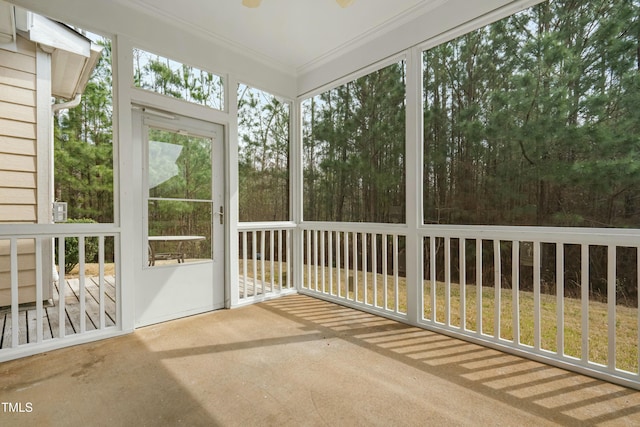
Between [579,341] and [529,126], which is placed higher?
[529,126]

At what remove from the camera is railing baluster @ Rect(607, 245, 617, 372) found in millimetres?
1895

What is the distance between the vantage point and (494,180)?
8.09 feet

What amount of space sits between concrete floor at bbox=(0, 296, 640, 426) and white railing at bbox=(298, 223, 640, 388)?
0.20 m

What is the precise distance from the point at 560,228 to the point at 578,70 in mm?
1017

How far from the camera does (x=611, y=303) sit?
190 cm

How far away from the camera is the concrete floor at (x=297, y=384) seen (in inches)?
62.2

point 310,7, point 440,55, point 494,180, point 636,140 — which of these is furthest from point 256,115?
point 636,140

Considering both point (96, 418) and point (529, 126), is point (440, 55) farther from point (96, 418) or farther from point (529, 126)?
point (96, 418)

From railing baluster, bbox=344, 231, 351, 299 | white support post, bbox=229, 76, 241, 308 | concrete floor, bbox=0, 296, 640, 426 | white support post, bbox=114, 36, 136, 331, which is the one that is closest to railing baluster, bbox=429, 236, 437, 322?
concrete floor, bbox=0, 296, 640, 426

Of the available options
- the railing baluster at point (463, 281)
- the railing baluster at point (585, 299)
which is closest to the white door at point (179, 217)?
the railing baluster at point (463, 281)

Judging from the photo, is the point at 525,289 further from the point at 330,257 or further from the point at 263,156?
the point at 263,156

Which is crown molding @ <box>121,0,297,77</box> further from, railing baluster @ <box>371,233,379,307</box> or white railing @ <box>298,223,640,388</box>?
railing baluster @ <box>371,233,379,307</box>

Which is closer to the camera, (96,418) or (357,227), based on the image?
(96,418)

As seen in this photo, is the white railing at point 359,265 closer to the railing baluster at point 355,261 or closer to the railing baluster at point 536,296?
the railing baluster at point 355,261
